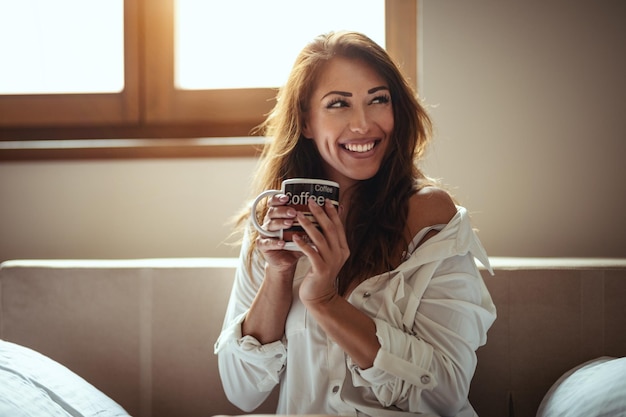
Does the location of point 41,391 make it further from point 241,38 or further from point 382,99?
point 241,38

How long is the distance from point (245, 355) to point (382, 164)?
47cm

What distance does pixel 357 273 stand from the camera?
1.21m

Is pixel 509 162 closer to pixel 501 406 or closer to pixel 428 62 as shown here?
pixel 428 62

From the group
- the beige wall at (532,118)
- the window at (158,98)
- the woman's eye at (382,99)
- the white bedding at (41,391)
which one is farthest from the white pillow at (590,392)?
the window at (158,98)

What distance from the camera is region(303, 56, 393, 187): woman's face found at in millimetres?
1219

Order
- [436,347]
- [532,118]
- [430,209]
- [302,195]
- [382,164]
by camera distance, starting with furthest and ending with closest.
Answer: [532,118] < [382,164] < [430,209] < [436,347] < [302,195]

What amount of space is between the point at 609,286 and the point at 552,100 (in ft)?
1.89

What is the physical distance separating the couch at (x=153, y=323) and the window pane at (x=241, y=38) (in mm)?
680

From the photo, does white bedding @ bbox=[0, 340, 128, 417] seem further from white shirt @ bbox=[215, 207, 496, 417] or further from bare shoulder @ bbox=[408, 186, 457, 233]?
bare shoulder @ bbox=[408, 186, 457, 233]

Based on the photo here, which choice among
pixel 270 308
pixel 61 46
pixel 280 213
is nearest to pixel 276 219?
pixel 280 213

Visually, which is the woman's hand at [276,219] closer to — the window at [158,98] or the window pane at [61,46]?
the window at [158,98]

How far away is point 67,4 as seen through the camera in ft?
6.36

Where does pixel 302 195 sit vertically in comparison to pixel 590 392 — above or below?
above

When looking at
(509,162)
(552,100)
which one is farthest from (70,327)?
(552,100)
